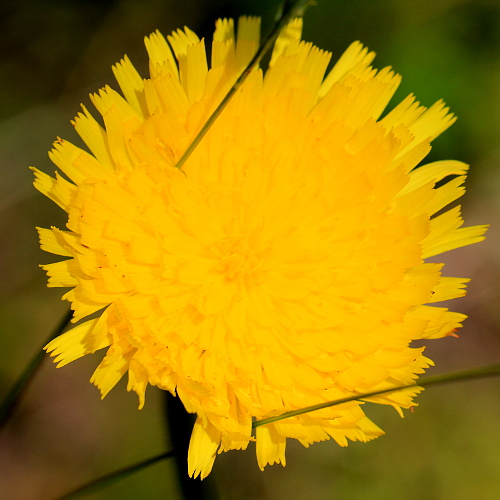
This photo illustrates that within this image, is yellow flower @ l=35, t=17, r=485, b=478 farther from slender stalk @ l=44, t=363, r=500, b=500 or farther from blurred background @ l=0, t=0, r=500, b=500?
blurred background @ l=0, t=0, r=500, b=500

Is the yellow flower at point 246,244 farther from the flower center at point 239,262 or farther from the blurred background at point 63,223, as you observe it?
the blurred background at point 63,223

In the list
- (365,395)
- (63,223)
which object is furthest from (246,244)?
(63,223)

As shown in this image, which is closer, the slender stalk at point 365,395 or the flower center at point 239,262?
the slender stalk at point 365,395

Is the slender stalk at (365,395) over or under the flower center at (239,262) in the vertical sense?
under

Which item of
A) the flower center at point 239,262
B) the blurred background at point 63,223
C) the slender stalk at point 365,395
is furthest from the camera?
the blurred background at point 63,223

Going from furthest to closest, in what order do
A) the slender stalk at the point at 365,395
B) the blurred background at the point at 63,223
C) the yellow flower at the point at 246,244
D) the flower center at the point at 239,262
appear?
1. the blurred background at the point at 63,223
2. the flower center at the point at 239,262
3. the yellow flower at the point at 246,244
4. the slender stalk at the point at 365,395

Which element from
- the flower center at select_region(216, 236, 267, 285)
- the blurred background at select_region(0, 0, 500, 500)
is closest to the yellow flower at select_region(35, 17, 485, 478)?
the flower center at select_region(216, 236, 267, 285)

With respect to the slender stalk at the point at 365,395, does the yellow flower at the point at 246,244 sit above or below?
above

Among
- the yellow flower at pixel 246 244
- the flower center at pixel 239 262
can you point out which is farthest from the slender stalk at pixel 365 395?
the flower center at pixel 239 262

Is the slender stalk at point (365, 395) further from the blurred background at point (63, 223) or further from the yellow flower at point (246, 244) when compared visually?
the blurred background at point (63, 223)
